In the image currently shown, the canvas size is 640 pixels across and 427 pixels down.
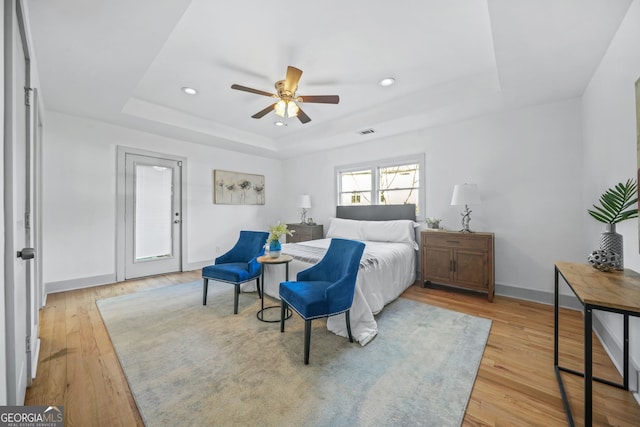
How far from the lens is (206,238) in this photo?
5102 mm

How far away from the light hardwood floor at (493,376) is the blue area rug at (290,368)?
A: 0.30 feet

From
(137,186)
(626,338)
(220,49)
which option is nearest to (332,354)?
(626,338)

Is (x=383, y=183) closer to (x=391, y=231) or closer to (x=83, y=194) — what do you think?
(x=391, y=231)

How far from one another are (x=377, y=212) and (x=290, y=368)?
334 centimetres

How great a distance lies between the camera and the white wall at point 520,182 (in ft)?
10.1

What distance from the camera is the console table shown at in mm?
1094

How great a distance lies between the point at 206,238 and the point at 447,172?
4561mm

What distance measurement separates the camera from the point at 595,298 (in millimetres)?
1145

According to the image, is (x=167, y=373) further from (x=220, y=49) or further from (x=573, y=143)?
(x=573, y=143)

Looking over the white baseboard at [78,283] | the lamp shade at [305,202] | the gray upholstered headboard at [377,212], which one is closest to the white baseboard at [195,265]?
the white baseboard at [78,283]

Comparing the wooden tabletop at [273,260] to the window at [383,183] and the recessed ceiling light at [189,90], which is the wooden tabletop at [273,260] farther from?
the window at [383,183]

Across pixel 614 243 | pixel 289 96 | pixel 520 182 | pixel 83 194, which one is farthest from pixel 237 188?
pixel 614 243

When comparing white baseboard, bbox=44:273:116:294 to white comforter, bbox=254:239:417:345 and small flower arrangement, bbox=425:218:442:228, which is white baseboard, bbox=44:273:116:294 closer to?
white comforter, bbox=254:239:417:345

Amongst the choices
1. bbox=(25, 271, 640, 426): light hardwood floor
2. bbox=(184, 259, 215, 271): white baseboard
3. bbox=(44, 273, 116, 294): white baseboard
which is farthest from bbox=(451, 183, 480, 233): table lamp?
bbox=(44, 273, 116, 294): white baseboard
